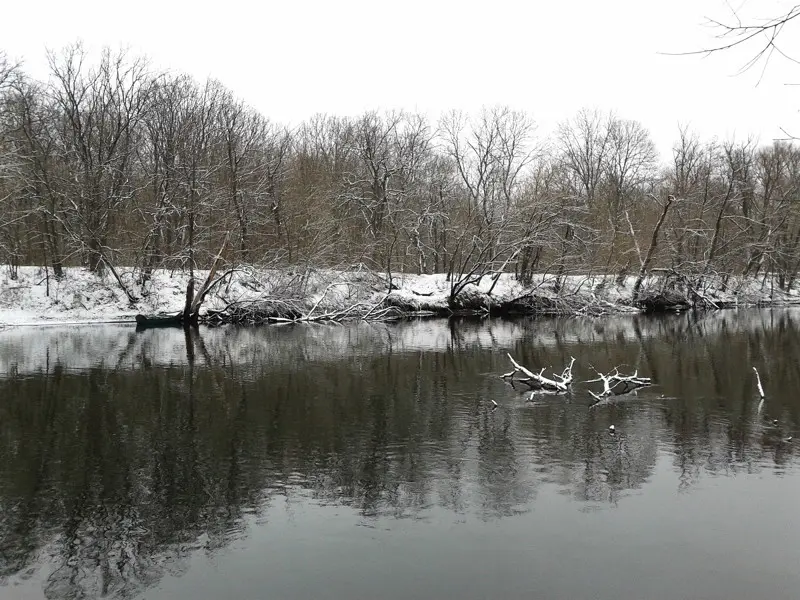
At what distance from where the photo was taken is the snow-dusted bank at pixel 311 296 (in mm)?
37375

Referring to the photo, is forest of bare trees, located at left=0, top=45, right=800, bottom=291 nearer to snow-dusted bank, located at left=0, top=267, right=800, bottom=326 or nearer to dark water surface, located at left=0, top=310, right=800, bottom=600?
snow-dusted bank, located at left=0, top=267, right=800, bottom=326

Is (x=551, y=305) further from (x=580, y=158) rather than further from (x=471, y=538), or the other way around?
(x=471, y=538)

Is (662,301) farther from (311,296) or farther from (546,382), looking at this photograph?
(546,382)

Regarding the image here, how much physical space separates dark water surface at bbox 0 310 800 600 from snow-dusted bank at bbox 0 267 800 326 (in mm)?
18068

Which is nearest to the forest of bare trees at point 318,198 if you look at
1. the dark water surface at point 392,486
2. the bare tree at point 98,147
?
the bare tree at point 98,147

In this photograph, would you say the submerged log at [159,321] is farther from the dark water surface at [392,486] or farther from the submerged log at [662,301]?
the submerged log at [662,301]

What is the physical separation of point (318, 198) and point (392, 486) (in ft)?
122

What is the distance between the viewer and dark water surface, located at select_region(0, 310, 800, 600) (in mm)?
7016

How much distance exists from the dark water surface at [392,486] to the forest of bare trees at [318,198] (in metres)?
20.9

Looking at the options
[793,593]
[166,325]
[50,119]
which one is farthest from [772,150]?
[793,593]

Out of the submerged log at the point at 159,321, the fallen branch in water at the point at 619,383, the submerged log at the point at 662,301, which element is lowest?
the fallen branch in water at the point at 619,383

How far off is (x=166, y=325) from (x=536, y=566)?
31.8m

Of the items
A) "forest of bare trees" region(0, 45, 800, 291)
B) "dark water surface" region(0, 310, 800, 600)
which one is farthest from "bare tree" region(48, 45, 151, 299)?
"dark water surface" region(0, 310, 800, 600)

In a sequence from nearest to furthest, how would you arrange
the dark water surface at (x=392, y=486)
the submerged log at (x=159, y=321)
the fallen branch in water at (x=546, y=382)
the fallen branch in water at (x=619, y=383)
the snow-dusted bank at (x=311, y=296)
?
the dark water surface at (x=392, y=486), the fallen branch in water at (x=619, y=383), the fallen branch in water at (x=546, y=382), the submerged log at (x=159, y=321), the snow-dusted bank at (x=311, y=296)
